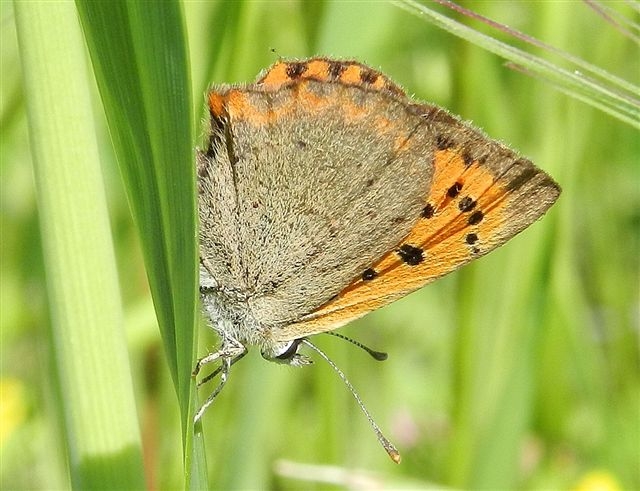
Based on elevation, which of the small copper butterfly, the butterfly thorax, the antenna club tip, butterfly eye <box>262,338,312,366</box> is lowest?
the antenna club tip

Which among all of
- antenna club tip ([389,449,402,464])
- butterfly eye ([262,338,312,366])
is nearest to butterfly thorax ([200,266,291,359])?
butterfly eye ([262,338,312,366])

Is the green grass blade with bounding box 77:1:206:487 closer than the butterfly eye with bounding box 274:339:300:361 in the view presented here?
Yes

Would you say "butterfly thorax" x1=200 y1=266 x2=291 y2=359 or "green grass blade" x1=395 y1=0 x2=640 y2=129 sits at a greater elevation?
"green grass blade" x1=395 y1=0 x2=640 y2=129

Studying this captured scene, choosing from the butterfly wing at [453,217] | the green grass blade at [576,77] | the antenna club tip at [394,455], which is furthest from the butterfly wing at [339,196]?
the green grass blade at [576,77]

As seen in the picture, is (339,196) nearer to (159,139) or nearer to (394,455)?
(394,455)

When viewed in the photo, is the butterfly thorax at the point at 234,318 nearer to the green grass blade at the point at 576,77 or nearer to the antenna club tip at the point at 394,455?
the antenna club tip at the point at 394,455

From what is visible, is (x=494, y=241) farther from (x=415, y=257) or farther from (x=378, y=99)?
(x=378, y=99)

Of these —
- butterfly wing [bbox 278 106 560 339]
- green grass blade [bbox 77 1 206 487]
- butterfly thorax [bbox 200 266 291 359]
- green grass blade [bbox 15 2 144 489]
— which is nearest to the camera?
green grass blade [bbox 77 1 206 487]

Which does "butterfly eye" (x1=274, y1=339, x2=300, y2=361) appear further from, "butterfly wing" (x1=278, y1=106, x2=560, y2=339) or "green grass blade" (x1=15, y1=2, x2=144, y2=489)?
"green grass blade" (x1=15, y1=2, x2=144, y2=489)
